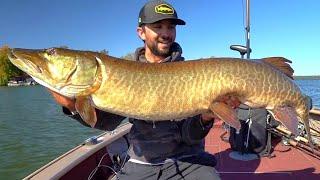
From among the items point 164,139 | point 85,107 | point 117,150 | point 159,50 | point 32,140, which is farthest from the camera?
point 32,140

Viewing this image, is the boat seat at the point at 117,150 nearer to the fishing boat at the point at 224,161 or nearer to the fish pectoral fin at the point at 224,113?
the fishing boat at the point at 224,161

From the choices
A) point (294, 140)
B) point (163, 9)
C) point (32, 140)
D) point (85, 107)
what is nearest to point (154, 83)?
point (85, 107)

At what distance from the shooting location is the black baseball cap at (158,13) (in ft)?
10.2

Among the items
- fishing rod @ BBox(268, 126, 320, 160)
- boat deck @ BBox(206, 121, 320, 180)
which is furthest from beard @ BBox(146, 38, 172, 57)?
fishing rod @ BBox(268, 126, 320, 160)

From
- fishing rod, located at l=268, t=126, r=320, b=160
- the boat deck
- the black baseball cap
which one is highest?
the black baseball cap

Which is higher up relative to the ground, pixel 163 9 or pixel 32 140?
pixel 163 9

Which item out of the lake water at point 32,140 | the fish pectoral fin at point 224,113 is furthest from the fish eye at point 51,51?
the lake water at point 32,140

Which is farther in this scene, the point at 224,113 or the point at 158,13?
the point at 158,13

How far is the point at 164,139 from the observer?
10.0 feet

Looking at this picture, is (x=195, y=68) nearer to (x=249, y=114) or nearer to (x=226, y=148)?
(x=249, y=114)

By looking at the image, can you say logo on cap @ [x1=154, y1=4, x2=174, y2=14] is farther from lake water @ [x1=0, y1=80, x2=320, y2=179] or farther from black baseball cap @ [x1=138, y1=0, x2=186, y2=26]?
lake water @ [x1=0, y1=80, x2=320, y2=179]

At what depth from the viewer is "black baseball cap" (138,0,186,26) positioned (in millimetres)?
3096

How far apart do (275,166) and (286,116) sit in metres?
2.43

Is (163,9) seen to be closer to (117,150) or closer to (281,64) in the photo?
(281,64)
